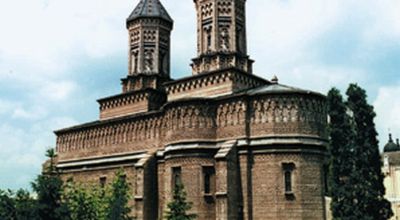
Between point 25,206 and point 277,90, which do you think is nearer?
point 25,206

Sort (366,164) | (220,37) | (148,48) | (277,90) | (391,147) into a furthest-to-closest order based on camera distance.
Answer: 1. (391,147)
2. (148,48)
3. (220,37)
4. (277,90)
5. (366,164)

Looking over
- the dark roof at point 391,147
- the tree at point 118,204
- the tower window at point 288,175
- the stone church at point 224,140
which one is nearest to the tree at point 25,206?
the tree at point 118,204

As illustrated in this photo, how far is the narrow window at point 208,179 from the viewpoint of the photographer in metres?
30.1

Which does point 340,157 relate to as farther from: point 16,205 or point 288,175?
point 16,205

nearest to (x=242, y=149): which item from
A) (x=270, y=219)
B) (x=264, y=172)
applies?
(x=264, y=172)

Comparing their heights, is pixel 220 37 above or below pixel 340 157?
above

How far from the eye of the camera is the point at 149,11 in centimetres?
4128

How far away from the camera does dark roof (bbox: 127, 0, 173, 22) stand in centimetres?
4091

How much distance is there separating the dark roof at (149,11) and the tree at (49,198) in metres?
18.9

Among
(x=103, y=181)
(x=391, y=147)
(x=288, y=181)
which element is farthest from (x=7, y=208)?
(x=391, y=147)

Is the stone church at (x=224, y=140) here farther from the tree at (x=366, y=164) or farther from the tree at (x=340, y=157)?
the tree at (x=366, y=164)

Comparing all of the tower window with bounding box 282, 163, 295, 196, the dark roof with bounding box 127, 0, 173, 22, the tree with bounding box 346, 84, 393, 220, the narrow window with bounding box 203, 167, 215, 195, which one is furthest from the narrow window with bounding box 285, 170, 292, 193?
the dark roof with bounding box 127, 0, 173, 22

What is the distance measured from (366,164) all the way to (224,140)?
9.20 metres

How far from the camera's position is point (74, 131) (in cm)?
4119
